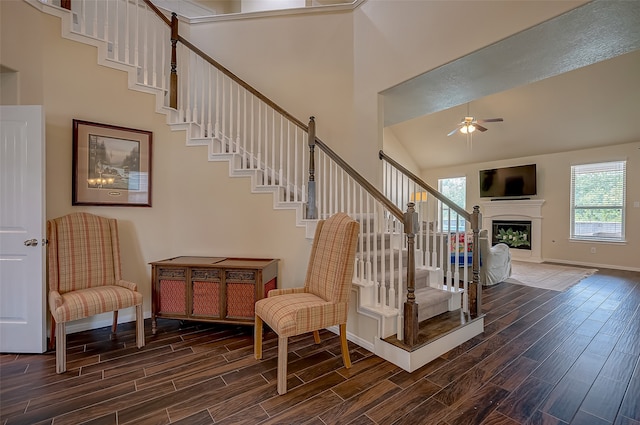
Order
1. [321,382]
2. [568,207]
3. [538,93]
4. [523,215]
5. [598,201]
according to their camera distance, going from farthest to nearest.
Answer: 1. [523,215]
2. [568,207]
3. [598,201]
4. [538,93]
5. [321,382]

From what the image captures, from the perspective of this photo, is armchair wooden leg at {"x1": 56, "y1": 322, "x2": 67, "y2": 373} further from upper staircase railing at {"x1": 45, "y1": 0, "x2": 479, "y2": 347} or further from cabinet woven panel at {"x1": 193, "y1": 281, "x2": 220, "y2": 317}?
upper staircase railing at {"x1": 45, "y1": 0, "x2": 479, "y2": 347}

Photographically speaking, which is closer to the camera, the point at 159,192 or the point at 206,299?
the point at 206,299

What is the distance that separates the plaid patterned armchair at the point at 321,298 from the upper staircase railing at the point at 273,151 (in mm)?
336

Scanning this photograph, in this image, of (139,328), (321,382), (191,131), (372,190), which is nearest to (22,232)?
(139,328)

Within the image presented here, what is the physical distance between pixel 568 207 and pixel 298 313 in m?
7.55

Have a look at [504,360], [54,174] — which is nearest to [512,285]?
[504,360]

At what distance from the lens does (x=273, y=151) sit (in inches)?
125

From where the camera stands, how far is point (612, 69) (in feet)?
16.0

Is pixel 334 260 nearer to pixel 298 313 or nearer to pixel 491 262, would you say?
pixel 298 313

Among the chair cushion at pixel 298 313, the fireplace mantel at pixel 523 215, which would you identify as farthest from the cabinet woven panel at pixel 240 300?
the fireplace mantel at pixel 523 215

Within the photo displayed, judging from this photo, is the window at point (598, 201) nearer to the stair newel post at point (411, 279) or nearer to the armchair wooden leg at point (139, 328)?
the stair newel post at point (411, 279)

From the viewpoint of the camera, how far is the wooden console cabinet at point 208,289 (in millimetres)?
2701

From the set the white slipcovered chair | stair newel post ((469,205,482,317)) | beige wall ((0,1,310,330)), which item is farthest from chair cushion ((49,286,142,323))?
the white slipcovered chair

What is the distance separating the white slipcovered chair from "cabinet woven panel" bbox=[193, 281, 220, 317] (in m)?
3.93
